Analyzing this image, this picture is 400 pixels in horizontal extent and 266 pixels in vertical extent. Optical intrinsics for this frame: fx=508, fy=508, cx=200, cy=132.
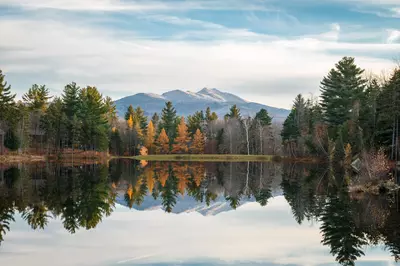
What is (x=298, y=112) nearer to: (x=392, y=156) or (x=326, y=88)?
(x=326, y=88)

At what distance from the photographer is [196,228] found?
59.9 feet

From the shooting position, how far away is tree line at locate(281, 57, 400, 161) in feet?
169

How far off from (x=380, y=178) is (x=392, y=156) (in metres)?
22.1

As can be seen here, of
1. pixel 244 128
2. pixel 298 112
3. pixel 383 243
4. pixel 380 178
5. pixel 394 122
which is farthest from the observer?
pixel 244 128

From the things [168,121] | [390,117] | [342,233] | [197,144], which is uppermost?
[168,121]

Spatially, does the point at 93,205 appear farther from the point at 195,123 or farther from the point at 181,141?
the point at 195,123

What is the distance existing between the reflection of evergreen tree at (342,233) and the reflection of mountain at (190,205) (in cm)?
492

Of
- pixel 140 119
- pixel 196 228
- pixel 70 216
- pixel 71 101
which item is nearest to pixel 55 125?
pixel 71 101

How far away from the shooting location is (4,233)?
16.5 meters

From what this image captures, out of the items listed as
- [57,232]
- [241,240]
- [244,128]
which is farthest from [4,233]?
[244,128]

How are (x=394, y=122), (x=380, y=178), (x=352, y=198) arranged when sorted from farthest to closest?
1. (x=394, y=122)
2. (x=380, y=178)
3. (x=352, y=198)

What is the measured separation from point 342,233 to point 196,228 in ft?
16.7

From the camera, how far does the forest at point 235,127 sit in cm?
5422

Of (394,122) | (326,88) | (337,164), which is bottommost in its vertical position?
(337,164)
